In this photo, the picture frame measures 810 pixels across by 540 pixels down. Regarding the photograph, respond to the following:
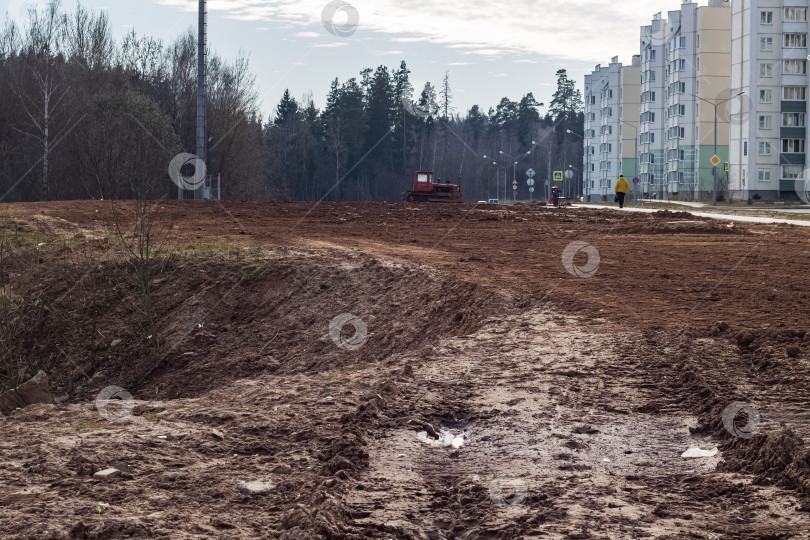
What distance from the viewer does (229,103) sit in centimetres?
6150

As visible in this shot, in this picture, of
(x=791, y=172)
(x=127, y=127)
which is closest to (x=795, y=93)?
(x=791, y=172)

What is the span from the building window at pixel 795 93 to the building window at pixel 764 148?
4.74m

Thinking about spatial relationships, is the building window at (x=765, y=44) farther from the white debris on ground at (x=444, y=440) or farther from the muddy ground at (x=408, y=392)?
the white debris on ground at (x=444, y=440)

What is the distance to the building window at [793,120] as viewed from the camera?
78.6 m

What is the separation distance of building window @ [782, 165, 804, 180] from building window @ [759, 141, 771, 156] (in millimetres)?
1859

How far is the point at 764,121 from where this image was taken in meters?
78.8

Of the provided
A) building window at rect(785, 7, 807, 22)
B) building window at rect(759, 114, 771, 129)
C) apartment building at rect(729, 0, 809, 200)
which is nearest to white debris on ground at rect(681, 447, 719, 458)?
apartment building at rect(729, 0, 809, 200)

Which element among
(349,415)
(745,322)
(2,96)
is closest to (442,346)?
(349,415)

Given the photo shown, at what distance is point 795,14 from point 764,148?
12.7m

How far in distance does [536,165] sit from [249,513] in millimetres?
156131

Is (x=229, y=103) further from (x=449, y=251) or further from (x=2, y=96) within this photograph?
(x=449, y=251)

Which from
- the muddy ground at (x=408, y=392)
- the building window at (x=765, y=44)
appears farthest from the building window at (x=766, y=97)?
the muddy ground at (x=408, y=392)

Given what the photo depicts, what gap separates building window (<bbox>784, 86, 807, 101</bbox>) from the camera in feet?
259

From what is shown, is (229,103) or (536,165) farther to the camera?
(536,165)
